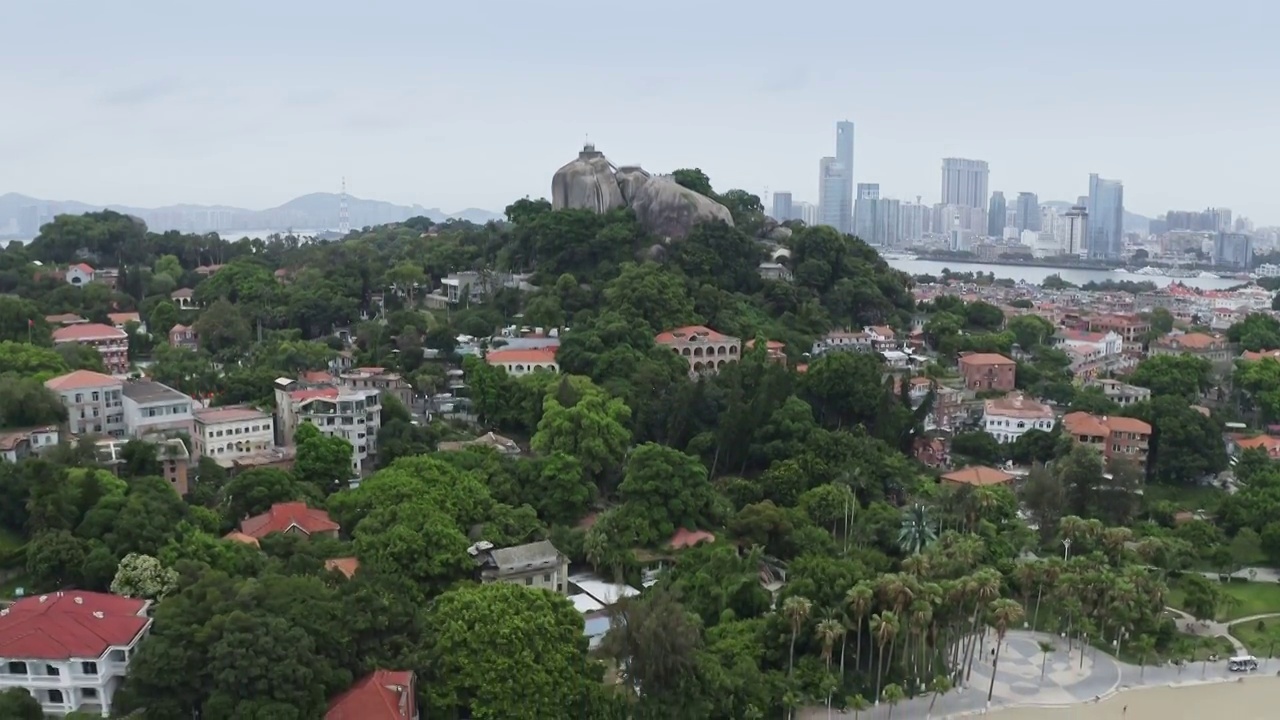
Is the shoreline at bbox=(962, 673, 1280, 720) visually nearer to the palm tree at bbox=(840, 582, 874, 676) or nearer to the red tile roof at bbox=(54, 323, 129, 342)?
the palm tree at bbox=(840, 582, 874, 676)

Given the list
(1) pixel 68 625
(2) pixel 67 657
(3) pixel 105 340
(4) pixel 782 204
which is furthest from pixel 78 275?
(4) pixel 782 204

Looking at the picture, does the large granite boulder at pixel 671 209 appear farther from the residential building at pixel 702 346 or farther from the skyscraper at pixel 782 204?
the skyscraper at pixel 782 204

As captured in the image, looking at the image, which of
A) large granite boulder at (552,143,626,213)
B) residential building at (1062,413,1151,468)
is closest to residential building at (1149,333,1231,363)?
residential building at (1062,413,1151,468)

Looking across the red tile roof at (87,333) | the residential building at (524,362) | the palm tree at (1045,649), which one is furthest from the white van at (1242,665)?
the red tile roof at (87,333)

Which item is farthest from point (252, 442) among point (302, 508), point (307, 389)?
point (302, 508)

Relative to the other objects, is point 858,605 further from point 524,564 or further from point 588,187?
point 588,187

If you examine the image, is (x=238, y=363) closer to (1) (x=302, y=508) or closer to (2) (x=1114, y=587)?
(1) (x=302, y=508)

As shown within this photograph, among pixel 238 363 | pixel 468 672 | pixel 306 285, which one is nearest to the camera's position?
pixel 468 672
